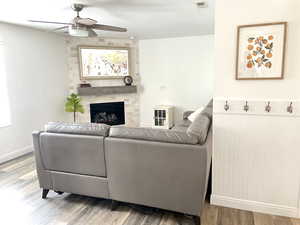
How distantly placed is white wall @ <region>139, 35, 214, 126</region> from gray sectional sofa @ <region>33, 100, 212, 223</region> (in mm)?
3336

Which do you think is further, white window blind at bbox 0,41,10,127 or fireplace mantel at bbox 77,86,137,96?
fireplace mantel at bbox 77,86,137,96

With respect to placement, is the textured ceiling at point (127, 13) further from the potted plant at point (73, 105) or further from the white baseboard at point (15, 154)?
the white baseboard at point (15, 154)

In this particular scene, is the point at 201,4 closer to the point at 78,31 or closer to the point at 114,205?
the point at 78,31

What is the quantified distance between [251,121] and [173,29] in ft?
10.2

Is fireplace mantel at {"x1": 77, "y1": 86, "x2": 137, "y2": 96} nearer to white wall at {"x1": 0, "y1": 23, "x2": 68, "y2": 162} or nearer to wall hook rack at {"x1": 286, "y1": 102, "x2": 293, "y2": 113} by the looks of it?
white wall at {"x1": 0, "y1": 23, "x2": 68, "y2": 162}

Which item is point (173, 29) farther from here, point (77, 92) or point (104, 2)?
point (77, 92)

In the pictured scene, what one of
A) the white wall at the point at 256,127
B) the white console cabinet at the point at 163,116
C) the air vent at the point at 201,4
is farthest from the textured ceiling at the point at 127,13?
the white console cabinet at the point at 163,116

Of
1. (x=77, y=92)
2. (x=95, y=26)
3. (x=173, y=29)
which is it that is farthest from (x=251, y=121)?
(x=77, y=92)

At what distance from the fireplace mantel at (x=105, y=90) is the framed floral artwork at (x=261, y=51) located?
3947 millimetres

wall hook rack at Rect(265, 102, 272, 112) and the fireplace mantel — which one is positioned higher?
the fireplace mantel

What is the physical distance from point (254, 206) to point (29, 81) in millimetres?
4322

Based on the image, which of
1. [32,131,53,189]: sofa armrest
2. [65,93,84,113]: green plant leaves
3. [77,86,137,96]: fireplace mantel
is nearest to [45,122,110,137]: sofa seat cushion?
[32,131,53,189]: sofa armrest

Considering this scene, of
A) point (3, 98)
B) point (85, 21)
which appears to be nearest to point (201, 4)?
point (85, 21)

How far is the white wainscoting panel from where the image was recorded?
6.73 feet
